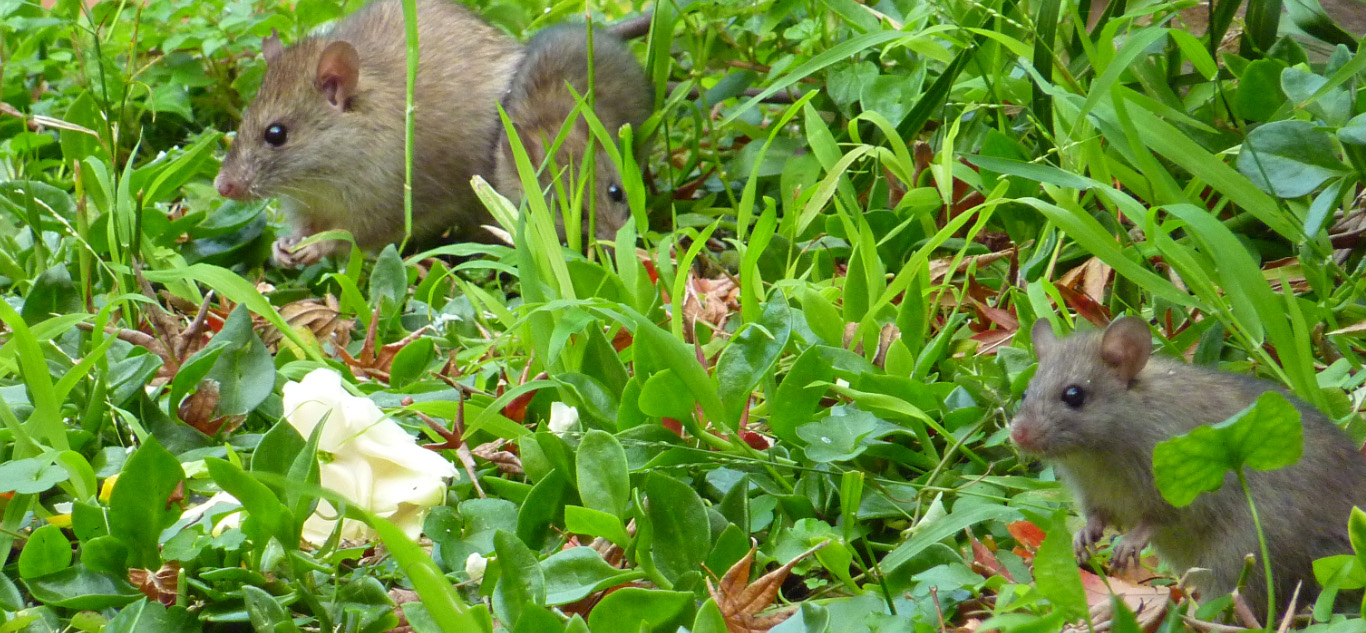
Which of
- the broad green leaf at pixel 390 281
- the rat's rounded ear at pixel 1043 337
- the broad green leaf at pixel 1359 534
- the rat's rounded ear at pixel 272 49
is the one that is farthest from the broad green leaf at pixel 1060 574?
the rat's rounded ear at pixel 272 49

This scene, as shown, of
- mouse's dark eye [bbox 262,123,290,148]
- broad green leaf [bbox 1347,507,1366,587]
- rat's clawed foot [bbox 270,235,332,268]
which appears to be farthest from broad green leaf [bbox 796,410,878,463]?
mouse's dark eye [bbox 262,123,290,148]

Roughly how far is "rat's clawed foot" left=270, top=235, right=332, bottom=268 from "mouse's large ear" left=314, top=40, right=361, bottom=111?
2.47ft

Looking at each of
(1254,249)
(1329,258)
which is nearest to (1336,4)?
(1254,249)

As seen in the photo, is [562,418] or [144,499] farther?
[562,418]

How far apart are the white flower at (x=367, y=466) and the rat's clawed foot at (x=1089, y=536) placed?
1.12 meters

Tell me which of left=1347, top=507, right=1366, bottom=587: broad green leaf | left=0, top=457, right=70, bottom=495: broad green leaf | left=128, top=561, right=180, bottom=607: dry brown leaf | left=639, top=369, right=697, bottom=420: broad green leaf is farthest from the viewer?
left=639, top=369, right=697, bottom=420: broad green leaf

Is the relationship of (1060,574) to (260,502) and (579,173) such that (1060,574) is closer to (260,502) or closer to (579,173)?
(260,502)

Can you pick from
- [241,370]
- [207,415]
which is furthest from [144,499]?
[241,370]

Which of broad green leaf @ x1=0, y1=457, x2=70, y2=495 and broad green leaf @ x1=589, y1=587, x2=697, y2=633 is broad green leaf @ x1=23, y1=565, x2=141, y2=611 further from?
broad green leaf @ x1=589, y1=587, x2=697, y2=633

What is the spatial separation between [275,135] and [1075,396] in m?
3.40

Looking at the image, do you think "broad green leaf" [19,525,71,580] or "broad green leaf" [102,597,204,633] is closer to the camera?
"broad green leaf" [102,597,204,633]

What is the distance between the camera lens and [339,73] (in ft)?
15.2

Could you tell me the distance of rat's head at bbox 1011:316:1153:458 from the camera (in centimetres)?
210

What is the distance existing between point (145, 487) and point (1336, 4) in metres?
2.88
